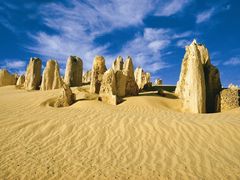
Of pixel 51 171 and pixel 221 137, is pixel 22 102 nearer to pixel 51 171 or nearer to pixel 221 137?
pixel 51 171

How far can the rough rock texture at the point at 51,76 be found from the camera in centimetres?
1948

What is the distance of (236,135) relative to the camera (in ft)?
23.2

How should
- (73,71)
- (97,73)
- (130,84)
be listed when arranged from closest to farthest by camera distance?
1. (97,73)
2. (130,84)
3. (73,71)

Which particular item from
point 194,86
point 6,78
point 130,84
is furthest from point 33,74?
point 194,86

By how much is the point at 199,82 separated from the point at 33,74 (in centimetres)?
1622

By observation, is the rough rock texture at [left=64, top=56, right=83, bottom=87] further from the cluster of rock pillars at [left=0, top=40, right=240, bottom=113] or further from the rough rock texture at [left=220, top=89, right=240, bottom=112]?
the rough rock texture at [left=220, top=89, right=240, bottom=112]

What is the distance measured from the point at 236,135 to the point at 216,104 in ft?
16.2

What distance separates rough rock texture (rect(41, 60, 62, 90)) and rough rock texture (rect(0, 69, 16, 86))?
1274 cm

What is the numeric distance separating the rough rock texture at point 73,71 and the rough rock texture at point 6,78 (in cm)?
1296

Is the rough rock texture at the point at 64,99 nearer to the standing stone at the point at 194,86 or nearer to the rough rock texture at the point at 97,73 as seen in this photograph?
the rough rock texture at the point at 97,73

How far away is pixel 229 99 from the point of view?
11625 millimetres

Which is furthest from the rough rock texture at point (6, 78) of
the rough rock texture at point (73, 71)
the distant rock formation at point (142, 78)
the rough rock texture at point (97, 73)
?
the rough rock texture at point (97, 73)

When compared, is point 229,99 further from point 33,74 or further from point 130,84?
point 33,74

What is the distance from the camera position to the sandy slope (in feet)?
16.3
